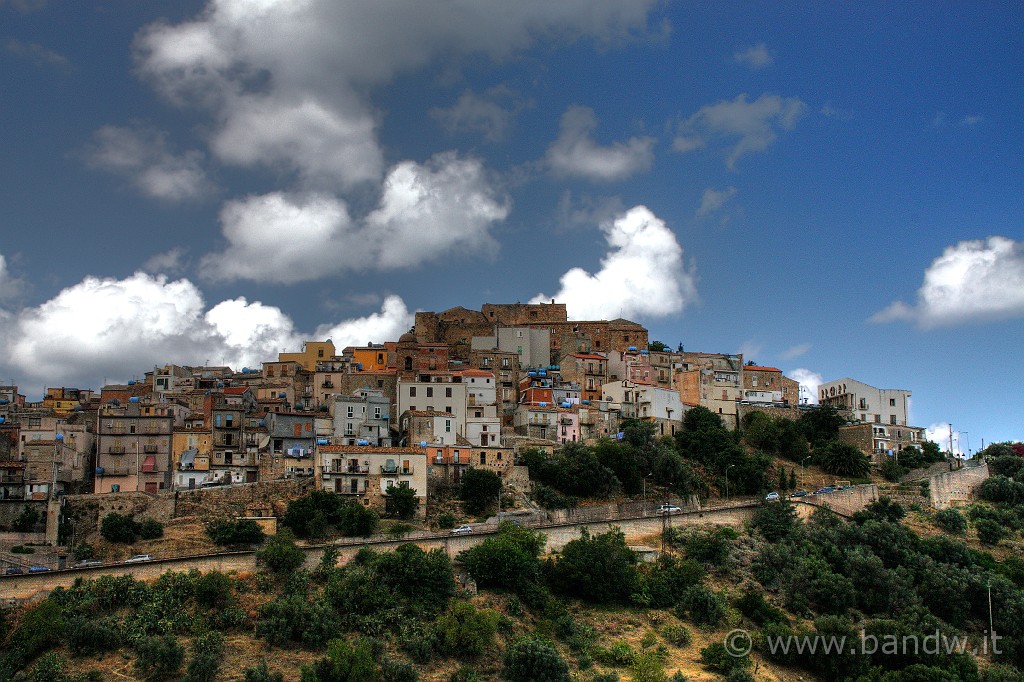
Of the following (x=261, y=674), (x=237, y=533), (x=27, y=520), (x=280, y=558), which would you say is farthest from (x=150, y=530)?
(x=261, y=674)

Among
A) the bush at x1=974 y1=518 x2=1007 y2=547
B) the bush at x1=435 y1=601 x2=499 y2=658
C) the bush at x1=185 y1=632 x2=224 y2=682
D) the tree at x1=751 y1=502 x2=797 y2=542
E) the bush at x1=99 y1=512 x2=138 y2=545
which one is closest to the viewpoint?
the bush at x1=185 y1=632 x2=224 y2=682

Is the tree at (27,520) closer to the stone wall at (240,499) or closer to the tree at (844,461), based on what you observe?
the stone wall at (240,499)

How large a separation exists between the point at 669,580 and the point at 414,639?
1212 centimetres

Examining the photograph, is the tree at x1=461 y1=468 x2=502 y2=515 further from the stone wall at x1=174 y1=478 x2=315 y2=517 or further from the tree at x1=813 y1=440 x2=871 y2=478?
the tree at x1=813 y1=440 x2=871 y2=478

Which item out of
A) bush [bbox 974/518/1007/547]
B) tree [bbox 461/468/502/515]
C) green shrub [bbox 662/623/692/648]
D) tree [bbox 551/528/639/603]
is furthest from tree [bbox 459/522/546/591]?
bush [bbox 974/518/1007/547]

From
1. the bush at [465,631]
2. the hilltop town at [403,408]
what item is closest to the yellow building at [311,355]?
the hilltop town at [403,408]

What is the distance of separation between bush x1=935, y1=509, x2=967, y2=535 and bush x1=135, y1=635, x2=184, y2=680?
128 ft

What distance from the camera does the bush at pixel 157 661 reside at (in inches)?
1339

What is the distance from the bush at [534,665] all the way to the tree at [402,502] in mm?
13958

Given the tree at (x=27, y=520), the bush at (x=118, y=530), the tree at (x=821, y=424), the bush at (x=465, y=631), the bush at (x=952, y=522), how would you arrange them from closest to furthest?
the bush at (x=465, y=631) < the bush at (x=118, y=530) < the tree at (x=27, y=520) < the bush at (x=952, y=522) < the tree at (x=821, y=424)

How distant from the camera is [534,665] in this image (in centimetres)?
3669

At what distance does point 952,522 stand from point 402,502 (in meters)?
28.4

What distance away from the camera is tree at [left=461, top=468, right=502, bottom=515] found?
5300 centimetres

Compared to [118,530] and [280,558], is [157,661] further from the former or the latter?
[118,530]
